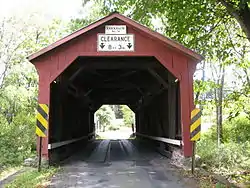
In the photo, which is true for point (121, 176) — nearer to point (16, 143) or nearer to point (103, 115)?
point (16, 143)

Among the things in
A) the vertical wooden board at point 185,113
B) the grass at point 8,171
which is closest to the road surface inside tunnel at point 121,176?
the vertical wooden board at point 185,113

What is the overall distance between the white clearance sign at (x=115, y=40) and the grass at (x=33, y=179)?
3563 mm

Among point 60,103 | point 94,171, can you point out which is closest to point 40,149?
point 94,171

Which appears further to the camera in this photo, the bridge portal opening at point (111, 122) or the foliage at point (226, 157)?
the bridge portal opening at point (111, 122)

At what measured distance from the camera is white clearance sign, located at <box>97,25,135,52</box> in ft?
29.2

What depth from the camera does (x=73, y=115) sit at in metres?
13.5

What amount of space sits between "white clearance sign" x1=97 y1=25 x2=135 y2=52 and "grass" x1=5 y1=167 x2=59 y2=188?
356 centimetres

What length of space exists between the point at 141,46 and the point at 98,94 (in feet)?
35.5

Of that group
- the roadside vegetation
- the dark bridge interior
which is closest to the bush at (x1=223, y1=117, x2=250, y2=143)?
the roadside vegetation

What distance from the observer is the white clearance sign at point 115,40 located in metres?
8.89

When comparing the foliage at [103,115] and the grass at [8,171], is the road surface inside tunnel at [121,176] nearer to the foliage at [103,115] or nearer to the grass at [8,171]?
the grass at [8,171]

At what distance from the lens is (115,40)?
8938 mm

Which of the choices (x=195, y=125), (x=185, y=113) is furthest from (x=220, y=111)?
(x=195, y=125)

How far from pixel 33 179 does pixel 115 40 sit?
4.31 meters
